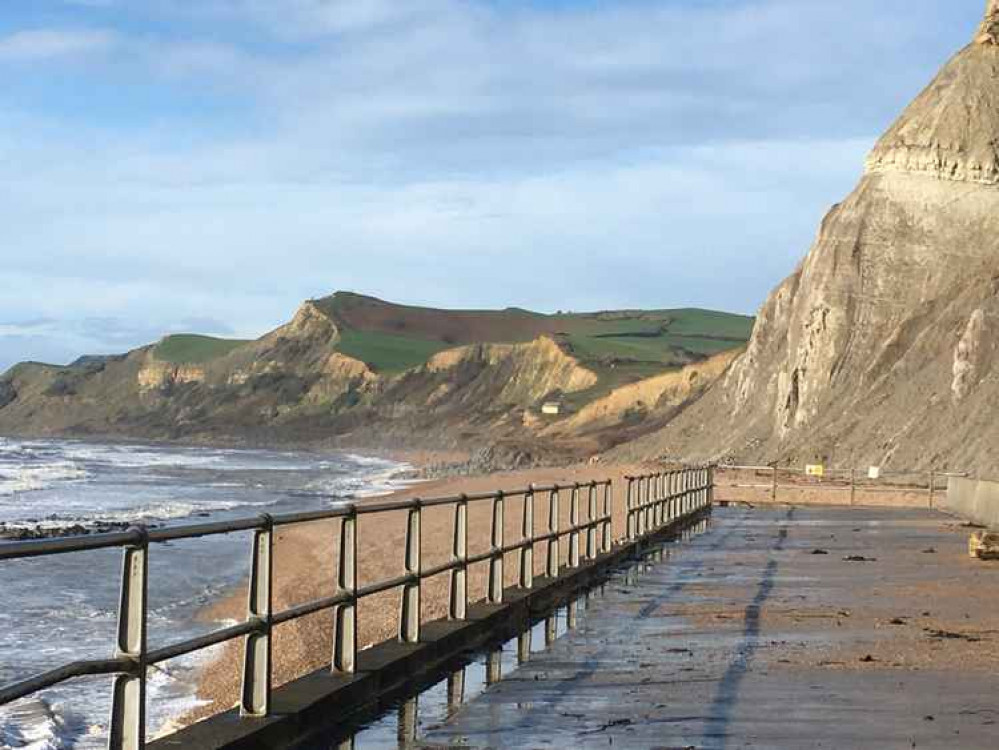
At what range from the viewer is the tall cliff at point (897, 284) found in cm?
7319

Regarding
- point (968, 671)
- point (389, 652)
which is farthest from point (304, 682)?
point (968, 671)

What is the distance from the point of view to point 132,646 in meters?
7.53

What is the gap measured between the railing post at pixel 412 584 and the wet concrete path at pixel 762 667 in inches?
34.5

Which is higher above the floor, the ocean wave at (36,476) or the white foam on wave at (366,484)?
the white foam on wave at (366,484)

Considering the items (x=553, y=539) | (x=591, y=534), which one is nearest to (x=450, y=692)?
(x=553, y=539)

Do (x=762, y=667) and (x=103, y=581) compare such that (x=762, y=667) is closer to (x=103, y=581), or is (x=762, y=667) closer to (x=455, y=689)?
(x=455, y=689)

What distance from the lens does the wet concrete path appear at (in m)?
9.75

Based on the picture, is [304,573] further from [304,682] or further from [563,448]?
[563,448]

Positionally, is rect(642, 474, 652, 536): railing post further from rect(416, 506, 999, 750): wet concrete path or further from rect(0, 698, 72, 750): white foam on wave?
rect(0, 698, 72, 750): white foam on wave

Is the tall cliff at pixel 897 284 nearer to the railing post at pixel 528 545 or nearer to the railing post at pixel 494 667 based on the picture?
the railing post at pixel 528 545

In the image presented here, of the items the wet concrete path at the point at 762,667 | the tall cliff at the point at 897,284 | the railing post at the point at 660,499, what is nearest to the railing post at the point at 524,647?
the wet concrete path at the point at 762,667

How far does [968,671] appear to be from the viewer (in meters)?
12.5

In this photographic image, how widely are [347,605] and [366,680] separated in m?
0.52

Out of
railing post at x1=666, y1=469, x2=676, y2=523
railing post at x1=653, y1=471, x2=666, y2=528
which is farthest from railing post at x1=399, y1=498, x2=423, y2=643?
railing post at x1=666, y1=469, x2=676, y2=523
